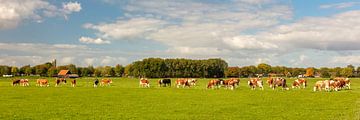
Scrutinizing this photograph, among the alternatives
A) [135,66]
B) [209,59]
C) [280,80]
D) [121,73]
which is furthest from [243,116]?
[121,73]

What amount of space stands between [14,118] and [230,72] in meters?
153

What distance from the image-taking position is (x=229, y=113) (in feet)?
65.9

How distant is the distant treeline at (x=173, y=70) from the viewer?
140 m

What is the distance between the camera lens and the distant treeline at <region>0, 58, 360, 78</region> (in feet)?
461

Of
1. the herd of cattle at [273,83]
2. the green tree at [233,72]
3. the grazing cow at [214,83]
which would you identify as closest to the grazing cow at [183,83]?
the herd of cattle at [273,83]

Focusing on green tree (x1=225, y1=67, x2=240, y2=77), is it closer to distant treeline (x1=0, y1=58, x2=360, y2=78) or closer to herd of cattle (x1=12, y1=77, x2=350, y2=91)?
distant treeline (x1=0, y1=58, x2=360, y2=78)

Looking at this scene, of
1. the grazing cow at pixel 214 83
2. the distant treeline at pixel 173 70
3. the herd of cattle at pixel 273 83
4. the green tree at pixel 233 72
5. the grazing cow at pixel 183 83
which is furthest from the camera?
the green tree at pixel 233 72

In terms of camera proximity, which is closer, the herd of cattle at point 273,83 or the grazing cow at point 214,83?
the herd of cattle at point 273,83

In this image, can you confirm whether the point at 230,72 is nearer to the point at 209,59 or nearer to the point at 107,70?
the point at 209,59

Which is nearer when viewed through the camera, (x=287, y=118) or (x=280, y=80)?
(x=287, y=118)

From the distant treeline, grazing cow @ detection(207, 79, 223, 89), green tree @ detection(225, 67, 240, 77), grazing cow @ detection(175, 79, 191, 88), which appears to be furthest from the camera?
green tree @ detection(225, 67, 240, 77)

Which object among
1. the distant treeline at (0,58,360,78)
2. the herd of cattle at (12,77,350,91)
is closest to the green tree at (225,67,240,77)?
the distant treeline at (0,58,360,78)

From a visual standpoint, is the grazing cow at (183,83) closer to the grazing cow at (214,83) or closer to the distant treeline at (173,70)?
the grazing cow at (214,83)

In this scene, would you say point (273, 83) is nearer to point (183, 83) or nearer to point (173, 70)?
point (183, 83)
